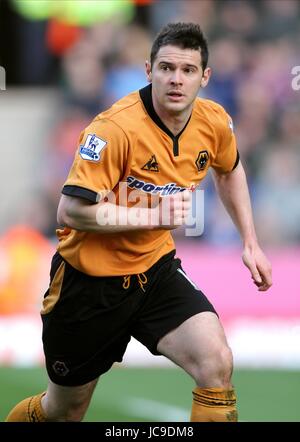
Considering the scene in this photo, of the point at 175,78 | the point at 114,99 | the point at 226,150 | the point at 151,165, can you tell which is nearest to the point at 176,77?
the point at 175,78

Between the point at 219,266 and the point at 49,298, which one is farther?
the point at 219,266

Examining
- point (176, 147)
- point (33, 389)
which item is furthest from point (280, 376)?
point (176, 147)

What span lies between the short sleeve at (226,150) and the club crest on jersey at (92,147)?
86 centimetres

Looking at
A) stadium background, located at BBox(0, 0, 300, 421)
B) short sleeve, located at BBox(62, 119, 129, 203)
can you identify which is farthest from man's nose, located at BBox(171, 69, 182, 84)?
stadium background, located at BBox(0, 0, 300, 421)

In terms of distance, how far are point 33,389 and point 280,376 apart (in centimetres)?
228

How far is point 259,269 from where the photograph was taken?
6.10m

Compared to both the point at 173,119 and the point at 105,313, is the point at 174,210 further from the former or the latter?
the point at 105,313

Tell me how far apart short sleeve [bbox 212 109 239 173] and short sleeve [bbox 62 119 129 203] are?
75 cm

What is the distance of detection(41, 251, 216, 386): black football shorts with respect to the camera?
5883 millimetres

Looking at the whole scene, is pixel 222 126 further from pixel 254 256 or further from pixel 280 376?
pixel 280 376

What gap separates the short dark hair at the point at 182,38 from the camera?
574 centimetres

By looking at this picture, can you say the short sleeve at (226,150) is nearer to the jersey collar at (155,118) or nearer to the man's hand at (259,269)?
the jersey collar at (155,118)
